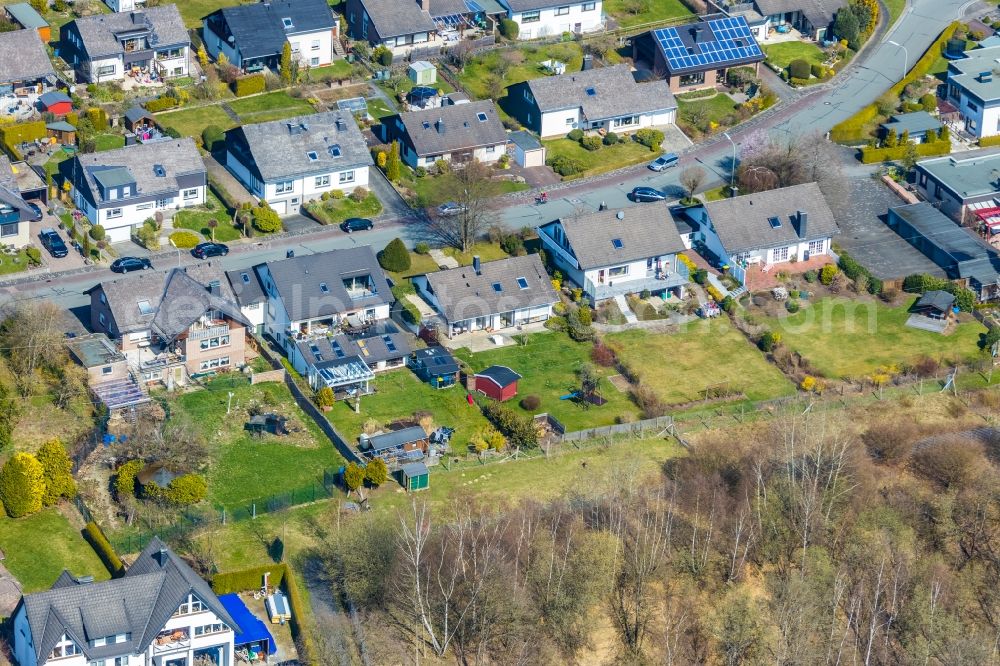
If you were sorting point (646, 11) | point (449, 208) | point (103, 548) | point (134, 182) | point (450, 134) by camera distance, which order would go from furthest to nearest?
1. point (646, 11)
2. point (450, 134)
3. point (449, 208)
4. point (134, 182)
5. point (103, 548)

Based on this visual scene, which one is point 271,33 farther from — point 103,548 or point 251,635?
point 251,635

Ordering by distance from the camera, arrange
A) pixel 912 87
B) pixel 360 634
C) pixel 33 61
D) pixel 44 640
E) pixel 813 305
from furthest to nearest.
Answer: pixel 912 87
pixel 33 61
pixel 813 305
pixel 360 634
pixel 44 640

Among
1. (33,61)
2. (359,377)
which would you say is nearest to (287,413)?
(359,377)

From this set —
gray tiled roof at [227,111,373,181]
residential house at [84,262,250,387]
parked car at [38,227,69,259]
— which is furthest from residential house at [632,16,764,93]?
parked car at [38,227,69,259]

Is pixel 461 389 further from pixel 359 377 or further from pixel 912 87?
pixel 912 87

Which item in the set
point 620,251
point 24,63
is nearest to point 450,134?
point 620,251

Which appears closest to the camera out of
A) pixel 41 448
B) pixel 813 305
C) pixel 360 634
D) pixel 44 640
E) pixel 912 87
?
pixel 44 640
